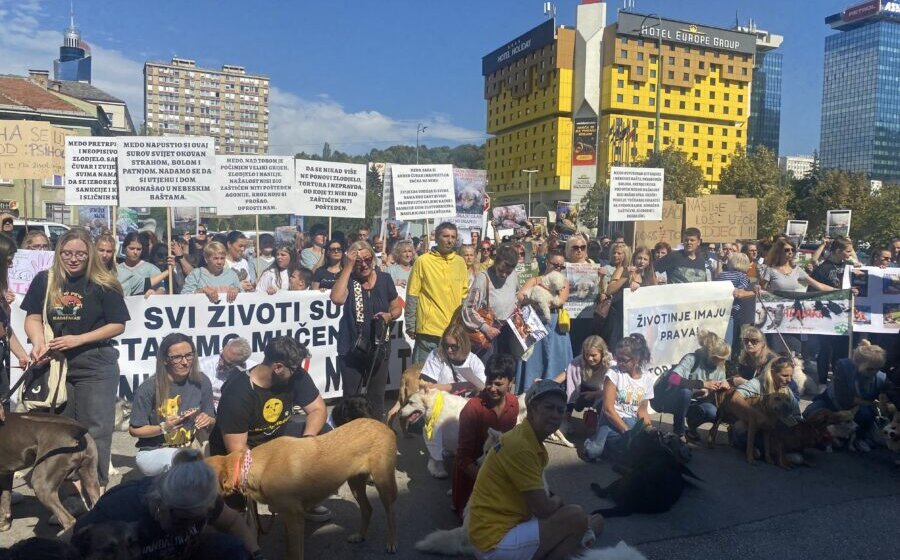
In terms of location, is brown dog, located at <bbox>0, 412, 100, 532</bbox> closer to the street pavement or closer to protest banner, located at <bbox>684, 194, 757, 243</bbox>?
the street pavement

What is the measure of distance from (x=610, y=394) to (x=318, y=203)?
177 inches

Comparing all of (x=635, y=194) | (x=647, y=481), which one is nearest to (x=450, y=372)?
(x=647, y=481)

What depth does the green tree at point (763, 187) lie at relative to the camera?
3638 cm

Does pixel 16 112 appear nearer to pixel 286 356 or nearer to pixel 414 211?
pixel 414 211

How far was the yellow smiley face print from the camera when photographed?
158 inches

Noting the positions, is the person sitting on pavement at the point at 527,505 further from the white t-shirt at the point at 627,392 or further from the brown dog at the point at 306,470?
the white t-shirt at the point at 627,392

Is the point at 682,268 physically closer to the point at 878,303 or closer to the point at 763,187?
the point at 878,303

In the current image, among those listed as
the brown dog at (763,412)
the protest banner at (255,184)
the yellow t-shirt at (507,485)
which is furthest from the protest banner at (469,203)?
the yellow t-shirt at (507,485)

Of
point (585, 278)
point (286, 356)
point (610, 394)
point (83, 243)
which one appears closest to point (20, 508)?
point (83, 243)

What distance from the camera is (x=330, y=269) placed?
24.2 feet

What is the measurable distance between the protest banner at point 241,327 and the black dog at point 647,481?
2.90 metres

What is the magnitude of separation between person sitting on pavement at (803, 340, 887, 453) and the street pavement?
1.04 ft

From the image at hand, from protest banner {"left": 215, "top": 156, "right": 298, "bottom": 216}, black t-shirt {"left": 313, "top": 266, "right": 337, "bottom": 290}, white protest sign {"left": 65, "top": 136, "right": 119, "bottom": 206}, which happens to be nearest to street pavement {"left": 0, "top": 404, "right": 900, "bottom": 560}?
black t-shirt {"left": 313, "top": 266, "right": 337, "bottom": 290}

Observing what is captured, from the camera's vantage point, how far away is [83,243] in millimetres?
4180
